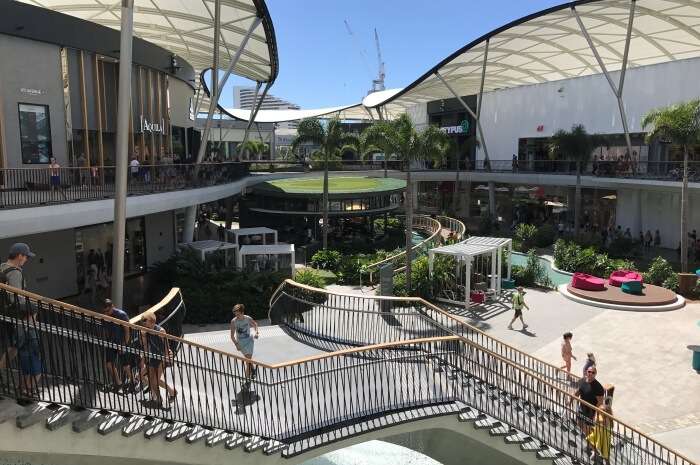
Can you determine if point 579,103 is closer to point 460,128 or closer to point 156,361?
point 460,128

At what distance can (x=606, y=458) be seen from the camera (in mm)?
8992

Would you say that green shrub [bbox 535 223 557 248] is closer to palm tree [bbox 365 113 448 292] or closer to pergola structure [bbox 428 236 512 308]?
pergola structure [bbox 428 236 512 308]

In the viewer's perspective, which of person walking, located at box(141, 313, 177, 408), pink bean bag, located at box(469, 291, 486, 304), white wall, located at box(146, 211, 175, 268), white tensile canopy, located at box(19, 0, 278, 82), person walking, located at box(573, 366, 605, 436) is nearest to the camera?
person walking, located at box(141, 313, 177, 408)

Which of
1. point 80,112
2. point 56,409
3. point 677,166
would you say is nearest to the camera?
point 56,409

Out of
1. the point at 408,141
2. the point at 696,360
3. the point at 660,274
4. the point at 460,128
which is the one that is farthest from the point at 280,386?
the point at 460,128

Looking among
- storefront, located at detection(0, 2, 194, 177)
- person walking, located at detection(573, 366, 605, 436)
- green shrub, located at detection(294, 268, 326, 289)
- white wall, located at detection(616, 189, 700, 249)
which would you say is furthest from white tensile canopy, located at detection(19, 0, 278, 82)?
white wall, located at detection(616, 189, 700, 249)

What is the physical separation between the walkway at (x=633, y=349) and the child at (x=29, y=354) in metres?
11.1

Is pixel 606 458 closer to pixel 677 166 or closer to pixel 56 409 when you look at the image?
pixel 56 409

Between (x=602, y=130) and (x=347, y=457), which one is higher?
(x=602, y=130)

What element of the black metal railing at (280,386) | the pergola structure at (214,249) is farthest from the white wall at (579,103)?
the black metal railing at (280,386)

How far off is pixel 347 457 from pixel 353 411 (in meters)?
2.80

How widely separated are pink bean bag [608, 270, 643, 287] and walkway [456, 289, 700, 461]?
7.17ft

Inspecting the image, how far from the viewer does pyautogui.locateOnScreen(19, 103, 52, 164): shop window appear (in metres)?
17.0

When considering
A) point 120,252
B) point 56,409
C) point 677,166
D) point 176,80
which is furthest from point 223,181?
point 677,166
